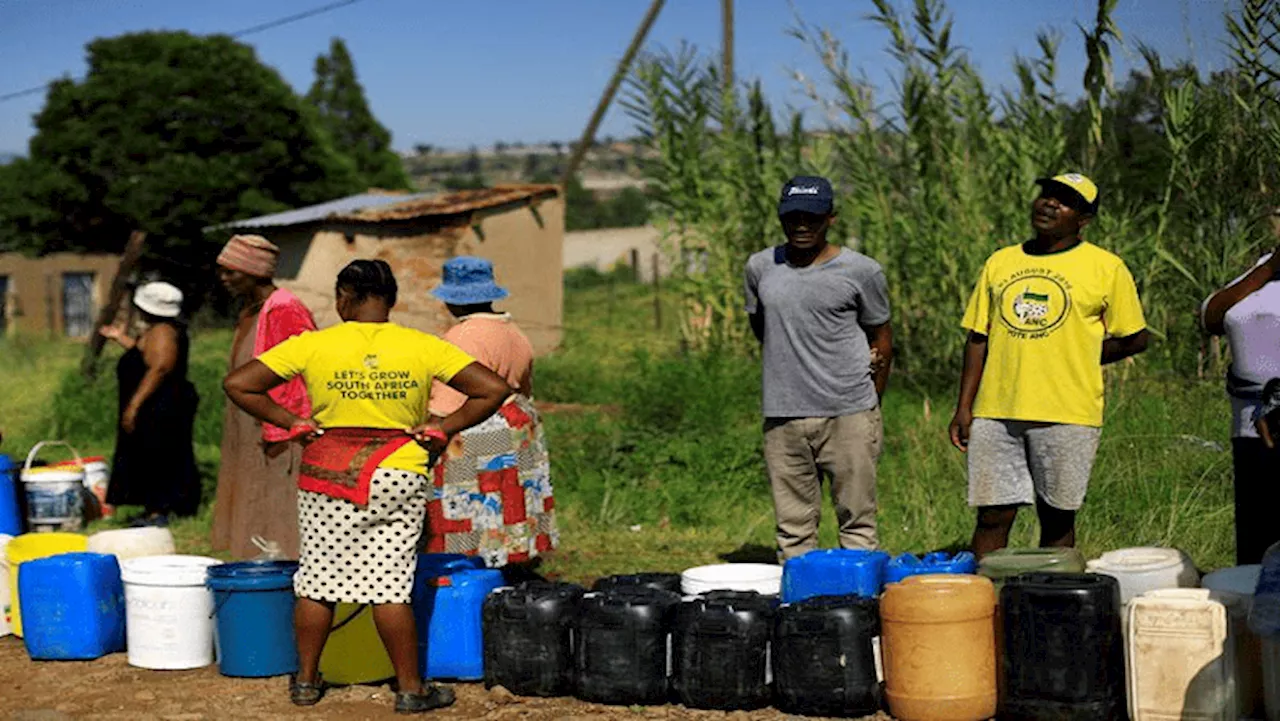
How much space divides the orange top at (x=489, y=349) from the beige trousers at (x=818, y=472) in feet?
3.65

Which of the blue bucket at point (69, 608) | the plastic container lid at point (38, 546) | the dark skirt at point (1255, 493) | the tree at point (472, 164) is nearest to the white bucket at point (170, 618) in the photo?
the blue bucket at point (69, 608)

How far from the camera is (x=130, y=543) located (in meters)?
7.68

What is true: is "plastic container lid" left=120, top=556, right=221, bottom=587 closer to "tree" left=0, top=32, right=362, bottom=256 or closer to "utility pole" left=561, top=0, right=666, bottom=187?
"utility pole" left=561, top=0, right=666, bottom=187

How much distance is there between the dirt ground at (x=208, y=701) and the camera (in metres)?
5.96

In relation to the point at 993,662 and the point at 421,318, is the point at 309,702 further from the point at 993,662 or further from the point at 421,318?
the point at 421,318

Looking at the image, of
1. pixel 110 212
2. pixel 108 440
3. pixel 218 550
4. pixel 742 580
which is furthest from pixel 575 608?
pixel 110 212

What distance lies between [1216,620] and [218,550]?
5.71m

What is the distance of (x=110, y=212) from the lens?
40.1 m

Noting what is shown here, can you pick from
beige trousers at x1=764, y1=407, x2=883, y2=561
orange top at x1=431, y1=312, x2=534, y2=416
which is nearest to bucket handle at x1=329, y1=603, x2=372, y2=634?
orange top at x1=431, y1=312, x2=534, y2=416

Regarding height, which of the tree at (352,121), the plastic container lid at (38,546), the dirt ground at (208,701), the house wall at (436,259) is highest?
the tree at (352,121)

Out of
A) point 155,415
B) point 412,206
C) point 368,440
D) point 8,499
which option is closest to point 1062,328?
point 368,440

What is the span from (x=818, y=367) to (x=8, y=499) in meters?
4.96

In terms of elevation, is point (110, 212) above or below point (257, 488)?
above

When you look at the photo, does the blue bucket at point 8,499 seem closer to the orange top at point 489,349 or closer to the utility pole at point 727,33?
the orange top at point 489,349
